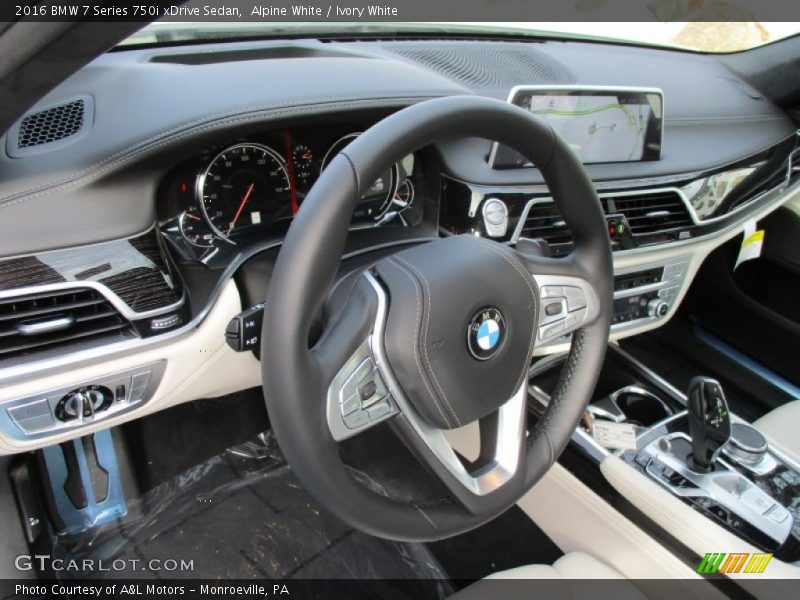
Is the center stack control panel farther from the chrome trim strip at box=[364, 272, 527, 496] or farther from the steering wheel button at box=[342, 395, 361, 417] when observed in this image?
the steering wheel button at box=[342, 395, 361, 417]

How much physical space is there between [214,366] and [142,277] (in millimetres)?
274

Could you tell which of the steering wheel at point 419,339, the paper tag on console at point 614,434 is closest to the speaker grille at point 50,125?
the steering wheel at point 419,339

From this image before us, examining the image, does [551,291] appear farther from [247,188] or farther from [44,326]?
[44,326]

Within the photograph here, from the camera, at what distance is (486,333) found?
967 mm

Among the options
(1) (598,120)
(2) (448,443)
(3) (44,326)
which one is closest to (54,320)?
(3) (44,326)

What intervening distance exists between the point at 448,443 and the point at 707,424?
873mm

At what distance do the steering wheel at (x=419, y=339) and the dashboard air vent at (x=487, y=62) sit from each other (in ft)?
2.84

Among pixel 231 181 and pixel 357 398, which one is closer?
pixel 357 398

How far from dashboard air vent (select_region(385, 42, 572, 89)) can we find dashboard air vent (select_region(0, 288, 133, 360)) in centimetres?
111

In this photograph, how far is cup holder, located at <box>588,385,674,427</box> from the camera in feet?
6.27

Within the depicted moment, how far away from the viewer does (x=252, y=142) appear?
50.3 inches

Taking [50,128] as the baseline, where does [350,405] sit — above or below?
below

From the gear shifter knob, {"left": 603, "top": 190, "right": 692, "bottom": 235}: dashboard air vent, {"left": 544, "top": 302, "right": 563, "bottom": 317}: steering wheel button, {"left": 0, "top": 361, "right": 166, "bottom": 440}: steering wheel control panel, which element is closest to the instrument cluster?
{"left": 0, "top": 361, "right": 166, "bottom": 440}: steering wheel control panel

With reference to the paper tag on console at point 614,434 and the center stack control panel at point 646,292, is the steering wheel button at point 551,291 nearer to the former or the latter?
the paper tag on console at point 614,434
